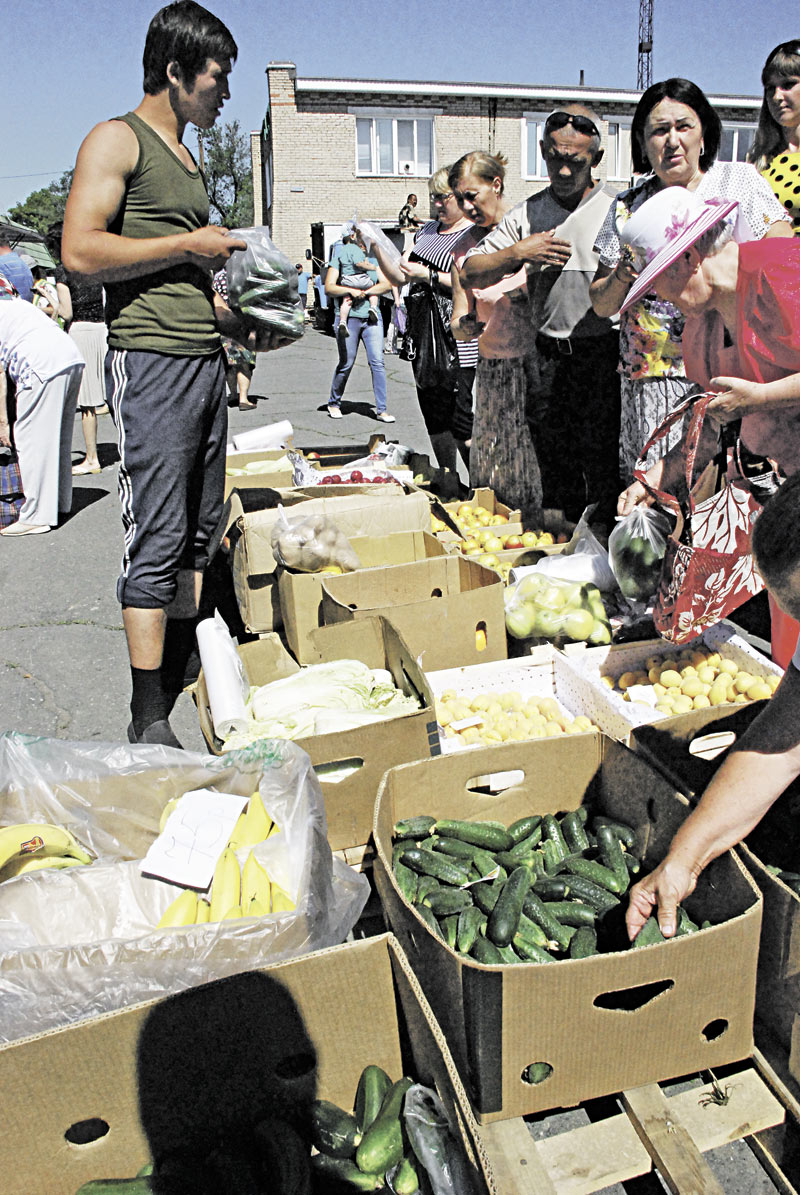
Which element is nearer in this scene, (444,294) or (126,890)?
(126,890)

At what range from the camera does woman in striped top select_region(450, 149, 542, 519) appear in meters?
4.98

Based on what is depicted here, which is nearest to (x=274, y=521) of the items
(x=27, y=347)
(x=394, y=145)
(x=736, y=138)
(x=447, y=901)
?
(x=447, y=901)

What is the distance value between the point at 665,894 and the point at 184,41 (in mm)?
2828

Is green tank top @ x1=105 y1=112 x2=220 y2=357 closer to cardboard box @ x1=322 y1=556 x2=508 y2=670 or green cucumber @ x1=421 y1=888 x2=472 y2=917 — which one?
cardboard box @ x1=322 y1=556 x2=508 y2=670

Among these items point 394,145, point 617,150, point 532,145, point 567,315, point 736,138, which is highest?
point 736,138

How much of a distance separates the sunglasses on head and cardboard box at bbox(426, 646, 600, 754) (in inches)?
108

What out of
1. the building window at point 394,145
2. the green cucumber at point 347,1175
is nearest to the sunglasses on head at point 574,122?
the green cucumber at point 347,1175

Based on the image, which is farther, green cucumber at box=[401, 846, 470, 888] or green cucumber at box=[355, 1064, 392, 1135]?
green cucumber at box=[401, 846, 470, 888]

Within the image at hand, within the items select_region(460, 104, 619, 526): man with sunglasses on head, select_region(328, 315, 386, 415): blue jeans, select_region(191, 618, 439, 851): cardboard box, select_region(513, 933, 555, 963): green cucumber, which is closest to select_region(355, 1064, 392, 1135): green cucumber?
select_region(513, 933, 555, 963): green cucumber

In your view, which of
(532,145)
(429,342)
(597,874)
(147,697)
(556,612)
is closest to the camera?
(597,874)

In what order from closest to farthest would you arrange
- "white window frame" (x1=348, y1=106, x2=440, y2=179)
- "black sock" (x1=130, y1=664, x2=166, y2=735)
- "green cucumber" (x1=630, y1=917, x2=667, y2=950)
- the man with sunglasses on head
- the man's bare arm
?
"green cucumber" (x1=630, y1=917, x2=667, y2=950) → the man's bare arm → "black sock" (x1=130, y1=664, x2=166, y2=735) → the man with sunglasses on head → "white window frame" (x1=348, y1=106, x2=440, y2=179)

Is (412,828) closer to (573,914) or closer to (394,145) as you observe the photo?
(573,914)

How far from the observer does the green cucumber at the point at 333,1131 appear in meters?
1.62

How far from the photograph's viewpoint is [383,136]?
101ft
